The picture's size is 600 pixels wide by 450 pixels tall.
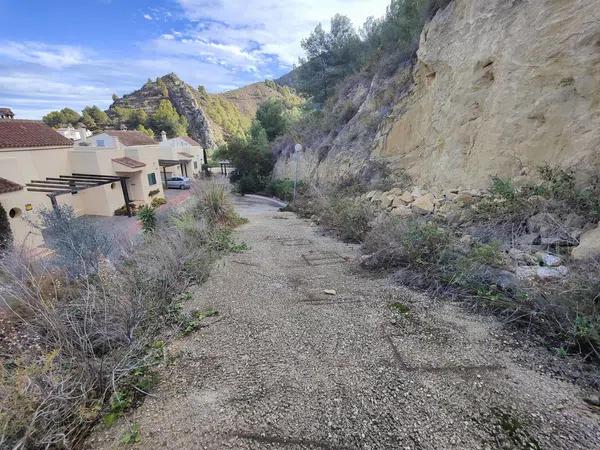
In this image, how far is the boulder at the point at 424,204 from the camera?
6.06 metres

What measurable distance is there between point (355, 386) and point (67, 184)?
13.5 metres

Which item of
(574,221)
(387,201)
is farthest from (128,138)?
(574,221)

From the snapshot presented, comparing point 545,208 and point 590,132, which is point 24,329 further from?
point 590,132

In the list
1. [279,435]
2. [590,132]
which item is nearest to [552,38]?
[590,132]

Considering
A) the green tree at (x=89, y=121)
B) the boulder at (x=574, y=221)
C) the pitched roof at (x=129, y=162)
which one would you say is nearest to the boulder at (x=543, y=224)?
the boulder at (x=574, y=221)

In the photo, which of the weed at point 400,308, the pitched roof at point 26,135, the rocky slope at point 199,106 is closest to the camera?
the weed at point 400,308

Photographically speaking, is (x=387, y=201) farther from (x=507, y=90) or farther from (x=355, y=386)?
(x=355, y=386)

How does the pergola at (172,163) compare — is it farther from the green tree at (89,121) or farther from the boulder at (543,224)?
the boulder at (543,224)

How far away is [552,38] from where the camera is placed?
14.8 feet

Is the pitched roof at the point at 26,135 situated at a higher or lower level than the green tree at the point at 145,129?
lower

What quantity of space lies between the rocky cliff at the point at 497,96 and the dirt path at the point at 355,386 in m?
3.68

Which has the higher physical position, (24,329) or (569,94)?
(569,94)

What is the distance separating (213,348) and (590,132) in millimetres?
5900

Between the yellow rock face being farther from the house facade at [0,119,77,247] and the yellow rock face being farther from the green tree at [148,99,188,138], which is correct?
the green tree at [148,99,188,138]
